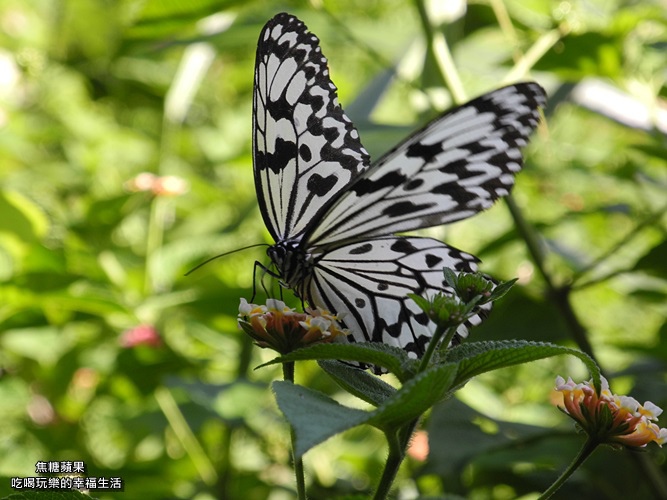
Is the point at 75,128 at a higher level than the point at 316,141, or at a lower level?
higher

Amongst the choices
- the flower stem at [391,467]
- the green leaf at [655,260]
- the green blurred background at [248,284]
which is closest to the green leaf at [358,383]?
the flower stem at [391,467]

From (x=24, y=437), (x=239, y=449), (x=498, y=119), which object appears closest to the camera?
(x=498, y=119)

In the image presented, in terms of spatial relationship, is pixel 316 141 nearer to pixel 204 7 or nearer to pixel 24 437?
pixel 204 7

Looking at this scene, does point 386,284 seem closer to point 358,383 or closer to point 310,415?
point 358,383

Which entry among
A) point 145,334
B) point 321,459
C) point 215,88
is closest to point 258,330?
point 145,334

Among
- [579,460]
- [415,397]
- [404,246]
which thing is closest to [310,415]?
[415,397]

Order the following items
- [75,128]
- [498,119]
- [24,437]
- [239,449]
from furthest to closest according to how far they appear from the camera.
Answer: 1. [75,128]
2. [239,449]
3. [24,437]
4. [498,119]
